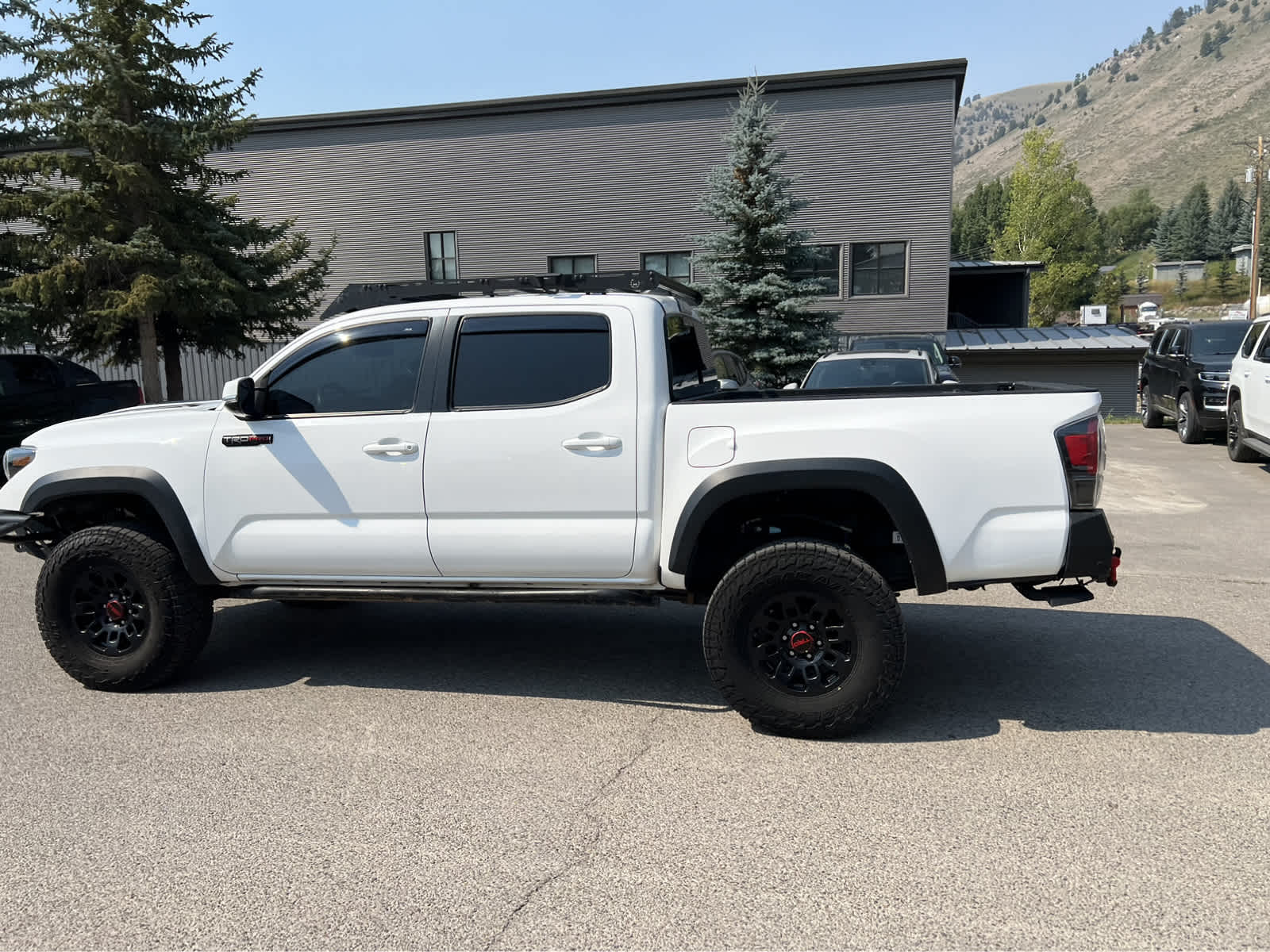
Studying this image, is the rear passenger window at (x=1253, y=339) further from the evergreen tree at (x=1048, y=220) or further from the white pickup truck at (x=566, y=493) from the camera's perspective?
the evergreen tree at (x=1048, y=220)

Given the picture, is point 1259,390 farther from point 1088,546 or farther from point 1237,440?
point 1088,546

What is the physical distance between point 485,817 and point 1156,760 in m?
2.69

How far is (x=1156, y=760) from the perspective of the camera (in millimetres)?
3693

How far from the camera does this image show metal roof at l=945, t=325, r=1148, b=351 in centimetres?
3030

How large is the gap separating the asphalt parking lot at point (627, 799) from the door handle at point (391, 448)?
49.4 inches

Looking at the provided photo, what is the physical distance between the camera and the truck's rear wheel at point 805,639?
3863 millimetres

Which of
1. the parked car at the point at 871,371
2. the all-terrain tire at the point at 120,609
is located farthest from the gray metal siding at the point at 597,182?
the all-terrain tire at the point at 120,609

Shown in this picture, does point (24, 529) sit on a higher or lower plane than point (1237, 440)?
higher

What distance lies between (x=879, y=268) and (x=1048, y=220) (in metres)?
29.9

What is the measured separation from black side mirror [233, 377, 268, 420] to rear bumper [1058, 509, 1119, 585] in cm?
377

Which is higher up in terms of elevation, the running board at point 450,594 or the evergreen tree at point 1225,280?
the evergreen tree at point 1225,280

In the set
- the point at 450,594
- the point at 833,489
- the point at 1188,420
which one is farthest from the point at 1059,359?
the point at 450,594

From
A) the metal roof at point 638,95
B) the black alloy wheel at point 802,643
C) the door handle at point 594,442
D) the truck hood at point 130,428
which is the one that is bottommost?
the black alloy wheel at point 802,643

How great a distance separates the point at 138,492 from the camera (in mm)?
4598
